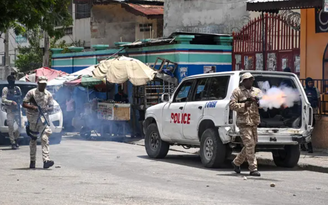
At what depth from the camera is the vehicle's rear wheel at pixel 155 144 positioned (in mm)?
15266

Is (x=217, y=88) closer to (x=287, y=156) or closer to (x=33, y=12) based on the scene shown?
(x=287, y=156)

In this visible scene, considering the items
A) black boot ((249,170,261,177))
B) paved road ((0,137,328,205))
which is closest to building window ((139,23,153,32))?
paved road ((0,137,328,205))

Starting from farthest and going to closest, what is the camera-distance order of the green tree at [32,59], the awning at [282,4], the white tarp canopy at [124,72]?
the green tree at [32,59], the white tarp canopy at [124,72], the awning at [282,4]

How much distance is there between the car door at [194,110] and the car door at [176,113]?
0.17 metres

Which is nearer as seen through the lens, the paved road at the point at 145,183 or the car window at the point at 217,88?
the paved road at the point at 145,183

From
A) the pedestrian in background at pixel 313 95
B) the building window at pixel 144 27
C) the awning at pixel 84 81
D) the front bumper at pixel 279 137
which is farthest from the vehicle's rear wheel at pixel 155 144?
the building window at pixel 144 27

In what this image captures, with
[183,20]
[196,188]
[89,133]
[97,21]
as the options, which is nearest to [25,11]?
[196,188]

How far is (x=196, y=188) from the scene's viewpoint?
10359 millimetres

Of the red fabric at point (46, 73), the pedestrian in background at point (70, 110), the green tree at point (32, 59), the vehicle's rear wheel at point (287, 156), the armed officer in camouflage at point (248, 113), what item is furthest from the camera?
the green tree at point (32, 59)

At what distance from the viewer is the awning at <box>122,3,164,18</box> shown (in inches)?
1350

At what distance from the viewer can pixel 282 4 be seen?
681 inches

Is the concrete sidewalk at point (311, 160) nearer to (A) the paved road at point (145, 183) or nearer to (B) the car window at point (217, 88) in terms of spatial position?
(A) the paved road at point (145, 183)

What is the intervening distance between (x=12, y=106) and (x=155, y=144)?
Result: 4.70 m

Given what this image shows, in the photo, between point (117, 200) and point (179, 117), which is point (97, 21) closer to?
point (179, 117)
